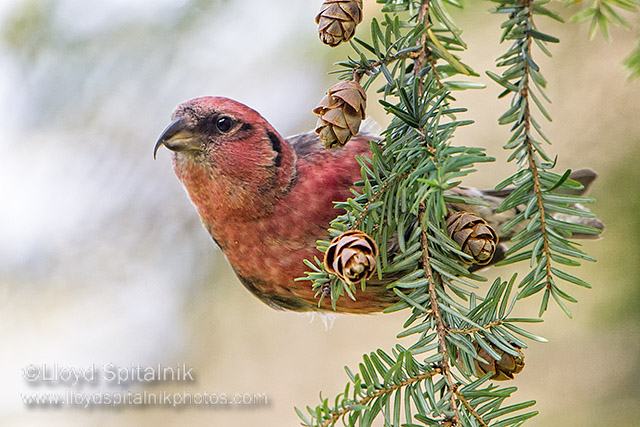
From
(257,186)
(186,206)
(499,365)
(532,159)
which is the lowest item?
(499,365)

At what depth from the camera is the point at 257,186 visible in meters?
0.59

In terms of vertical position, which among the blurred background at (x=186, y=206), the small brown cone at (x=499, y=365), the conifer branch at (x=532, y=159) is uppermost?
the blurred background at (x=186, y=206)

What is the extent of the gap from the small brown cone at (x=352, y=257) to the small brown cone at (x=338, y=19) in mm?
169

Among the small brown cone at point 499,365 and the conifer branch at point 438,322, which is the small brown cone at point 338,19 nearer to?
the conifer branch at point 438,322

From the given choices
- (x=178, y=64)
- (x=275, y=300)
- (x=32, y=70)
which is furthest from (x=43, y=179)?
(x=275, y=300)

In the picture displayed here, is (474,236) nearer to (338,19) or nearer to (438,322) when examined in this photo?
(438,322)

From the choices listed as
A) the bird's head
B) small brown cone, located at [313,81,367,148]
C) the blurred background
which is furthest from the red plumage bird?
the blurred background

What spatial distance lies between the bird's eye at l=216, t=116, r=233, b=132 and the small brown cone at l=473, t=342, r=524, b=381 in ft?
1.09

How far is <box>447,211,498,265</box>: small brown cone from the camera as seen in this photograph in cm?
41

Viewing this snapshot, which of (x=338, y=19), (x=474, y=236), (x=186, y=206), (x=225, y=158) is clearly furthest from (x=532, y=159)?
(x=186, y=206)

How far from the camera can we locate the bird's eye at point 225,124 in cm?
59

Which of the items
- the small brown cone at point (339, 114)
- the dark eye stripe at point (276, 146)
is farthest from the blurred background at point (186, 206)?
the small brown cone at point (339, 114)

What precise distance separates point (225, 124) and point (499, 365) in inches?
14.0

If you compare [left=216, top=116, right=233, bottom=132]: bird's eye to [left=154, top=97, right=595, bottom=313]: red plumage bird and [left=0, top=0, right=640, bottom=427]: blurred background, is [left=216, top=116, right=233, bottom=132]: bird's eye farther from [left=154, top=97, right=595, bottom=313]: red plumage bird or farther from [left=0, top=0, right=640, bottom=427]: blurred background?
[left=0, top=0, right=640, bottom=427]: blurred background
